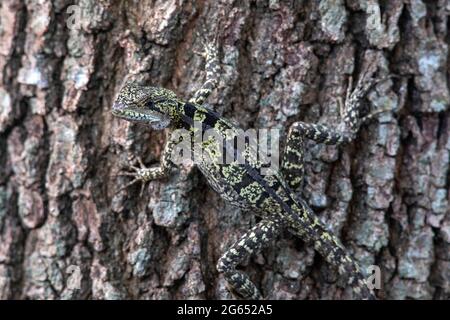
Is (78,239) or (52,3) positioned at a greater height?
(52,3)

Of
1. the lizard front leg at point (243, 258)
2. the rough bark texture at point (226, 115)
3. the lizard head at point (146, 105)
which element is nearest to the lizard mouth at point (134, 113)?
the lizard head at point (146, 105)

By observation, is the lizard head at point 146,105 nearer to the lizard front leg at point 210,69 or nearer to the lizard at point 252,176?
the lizard at point 252,176

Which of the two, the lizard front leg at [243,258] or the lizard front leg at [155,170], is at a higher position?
the lizard front leg at [155,170]

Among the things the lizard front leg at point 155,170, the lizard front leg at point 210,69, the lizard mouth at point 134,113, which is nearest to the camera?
the lizard mouth at point 134,113

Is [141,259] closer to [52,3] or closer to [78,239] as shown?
[78,239]

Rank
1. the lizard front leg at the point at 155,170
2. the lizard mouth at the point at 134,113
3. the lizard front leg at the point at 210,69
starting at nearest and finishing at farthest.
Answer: the lizard mouth at the point at 134,113
the lizard front leg at the point at 210,69
the lizard front leg at the point at 155,170

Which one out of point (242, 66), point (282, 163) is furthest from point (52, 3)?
point (282, 163)

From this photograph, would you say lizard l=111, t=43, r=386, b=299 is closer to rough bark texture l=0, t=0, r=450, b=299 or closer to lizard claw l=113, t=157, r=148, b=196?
lizard claw l=113, t=157, r=148, b=196
